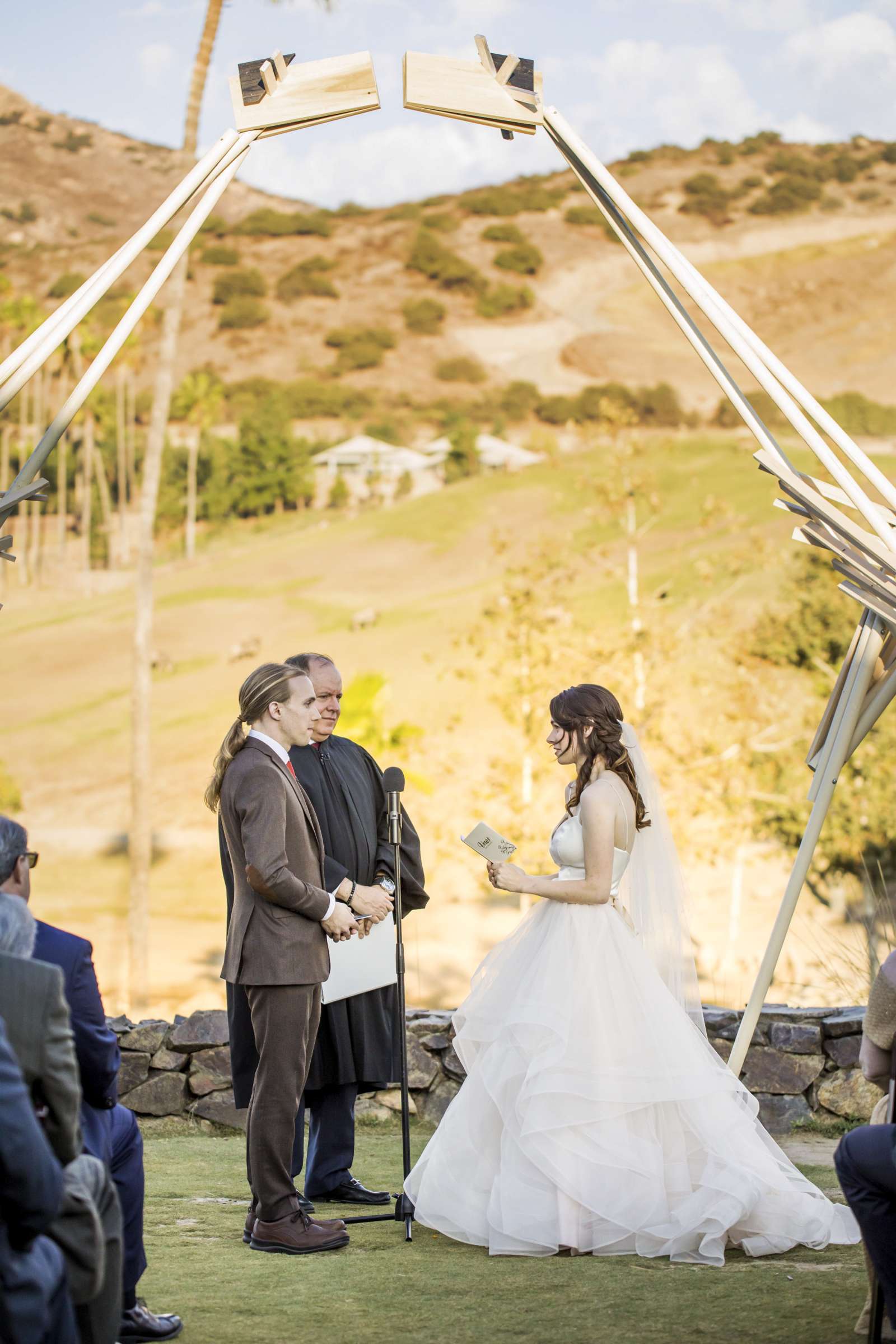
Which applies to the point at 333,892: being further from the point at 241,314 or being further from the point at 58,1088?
the point at 241,314

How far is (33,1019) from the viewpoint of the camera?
→ 223 cm

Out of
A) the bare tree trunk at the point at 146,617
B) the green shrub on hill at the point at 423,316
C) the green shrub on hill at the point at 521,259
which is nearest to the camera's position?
the bare tree trunk at the point at 146,617

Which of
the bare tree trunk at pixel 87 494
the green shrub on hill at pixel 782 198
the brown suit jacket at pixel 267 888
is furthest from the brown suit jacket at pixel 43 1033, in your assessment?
the green shrub on hill at pixel 782 198

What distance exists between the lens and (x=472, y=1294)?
11.4 feet

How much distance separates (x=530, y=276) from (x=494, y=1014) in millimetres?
35518

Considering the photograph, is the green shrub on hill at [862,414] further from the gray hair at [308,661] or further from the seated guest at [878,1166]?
the seated guest at [878,1166]

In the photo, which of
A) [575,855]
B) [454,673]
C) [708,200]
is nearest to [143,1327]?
[575,855]

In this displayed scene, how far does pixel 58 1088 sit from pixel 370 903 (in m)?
1.98

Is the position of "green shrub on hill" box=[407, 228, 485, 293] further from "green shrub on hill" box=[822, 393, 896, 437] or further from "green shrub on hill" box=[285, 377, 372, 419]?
"green shrub on hill" box=[822, 393, 896, 437]

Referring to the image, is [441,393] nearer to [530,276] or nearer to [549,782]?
[530,276]

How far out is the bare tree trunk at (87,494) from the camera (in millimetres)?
31328

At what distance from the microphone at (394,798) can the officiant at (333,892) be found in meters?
0.22

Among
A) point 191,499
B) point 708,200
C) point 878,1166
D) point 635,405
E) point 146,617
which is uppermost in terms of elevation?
point 708,200

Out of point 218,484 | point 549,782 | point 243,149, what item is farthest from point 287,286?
point 243,149
